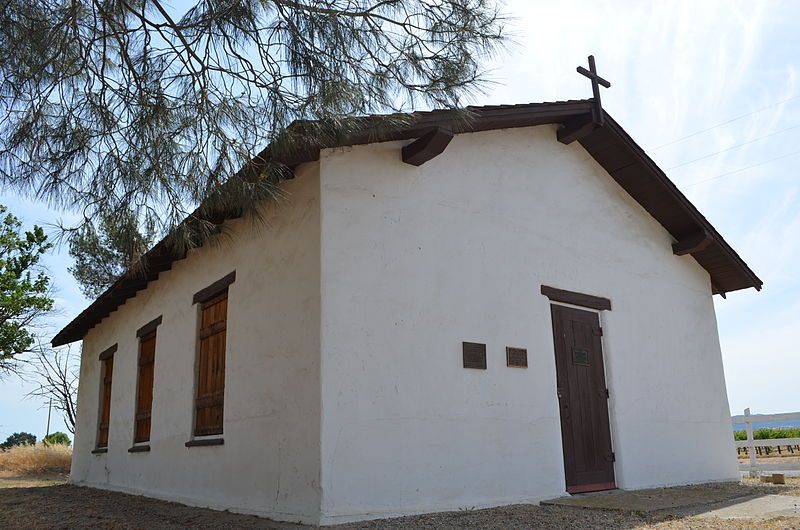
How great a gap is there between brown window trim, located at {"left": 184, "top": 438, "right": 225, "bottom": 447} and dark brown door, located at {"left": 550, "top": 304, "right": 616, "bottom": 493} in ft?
11.7

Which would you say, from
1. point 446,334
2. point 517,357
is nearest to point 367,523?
point 446,334

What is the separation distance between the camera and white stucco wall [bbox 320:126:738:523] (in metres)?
5.84

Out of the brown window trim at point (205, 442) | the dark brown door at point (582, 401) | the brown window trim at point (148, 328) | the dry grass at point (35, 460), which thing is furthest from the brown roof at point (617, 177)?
the dry grass at point (35, 460)

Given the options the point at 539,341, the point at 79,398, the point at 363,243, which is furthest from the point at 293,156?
the point at 79,398

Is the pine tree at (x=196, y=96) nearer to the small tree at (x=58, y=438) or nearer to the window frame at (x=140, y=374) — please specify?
the window frame at (x=140, y=374)

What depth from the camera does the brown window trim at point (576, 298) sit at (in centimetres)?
763

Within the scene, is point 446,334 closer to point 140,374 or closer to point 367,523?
point 367,523

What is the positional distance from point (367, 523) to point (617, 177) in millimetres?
5842

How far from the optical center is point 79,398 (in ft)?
46.1

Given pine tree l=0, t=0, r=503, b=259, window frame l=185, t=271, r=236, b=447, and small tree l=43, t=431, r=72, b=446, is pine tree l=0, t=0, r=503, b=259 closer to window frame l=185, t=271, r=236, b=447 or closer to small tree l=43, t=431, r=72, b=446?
window frame l=185, t=271, r=236, b=447

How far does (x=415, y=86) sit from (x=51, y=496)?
846cm

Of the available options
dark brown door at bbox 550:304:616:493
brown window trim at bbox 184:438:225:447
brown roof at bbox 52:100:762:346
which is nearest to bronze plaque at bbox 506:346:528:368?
dark brown door at bbox 550:304:616:493

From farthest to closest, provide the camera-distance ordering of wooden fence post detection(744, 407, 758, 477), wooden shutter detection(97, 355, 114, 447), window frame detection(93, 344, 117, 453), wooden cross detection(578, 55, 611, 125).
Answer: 1. wooden shutter detection(97, 355, 114, 447)
2. window frame detection(93, 344, 117, 453)
3. wooden fence post detection(744, 407, 758, 477)
4. wooden cross detection(578, 55, 611, 125)

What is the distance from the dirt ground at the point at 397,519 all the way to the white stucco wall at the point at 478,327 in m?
0.38
